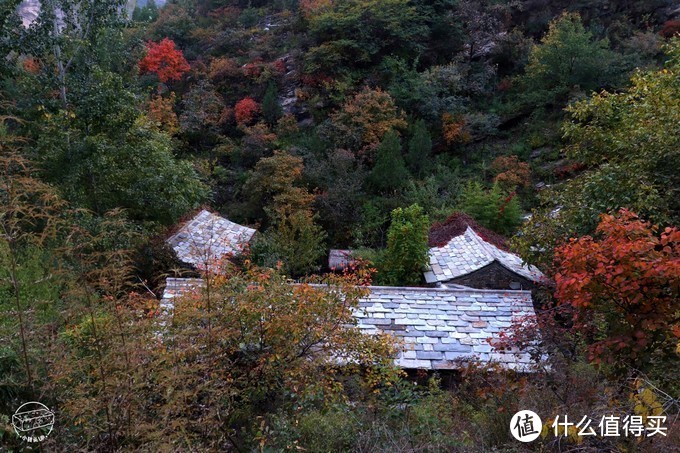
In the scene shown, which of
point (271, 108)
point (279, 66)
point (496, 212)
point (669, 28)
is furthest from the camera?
point (279, 66)

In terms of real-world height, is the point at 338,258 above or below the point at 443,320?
above

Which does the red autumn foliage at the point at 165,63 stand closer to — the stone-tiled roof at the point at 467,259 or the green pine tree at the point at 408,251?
the green pine tree at the point at 408,251

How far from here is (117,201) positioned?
1120 centimetres

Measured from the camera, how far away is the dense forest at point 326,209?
13.8ft

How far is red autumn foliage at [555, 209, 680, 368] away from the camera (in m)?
4.27

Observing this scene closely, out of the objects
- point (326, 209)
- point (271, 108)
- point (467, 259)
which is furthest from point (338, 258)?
point (271, 108)

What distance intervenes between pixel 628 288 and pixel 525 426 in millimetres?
1601

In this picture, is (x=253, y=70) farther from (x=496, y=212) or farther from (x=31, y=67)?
(x=496, y=212)

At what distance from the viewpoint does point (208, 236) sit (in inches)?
500

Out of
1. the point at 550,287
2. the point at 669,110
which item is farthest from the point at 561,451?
the point at 669,110

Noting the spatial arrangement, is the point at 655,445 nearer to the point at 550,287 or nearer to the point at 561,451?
the point at 561,451

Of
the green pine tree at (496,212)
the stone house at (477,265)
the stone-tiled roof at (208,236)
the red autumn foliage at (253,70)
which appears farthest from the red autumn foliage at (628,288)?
the red autumn foliage at (253,70)

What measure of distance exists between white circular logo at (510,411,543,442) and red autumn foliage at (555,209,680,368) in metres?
0.94

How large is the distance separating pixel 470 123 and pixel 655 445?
17.5m
